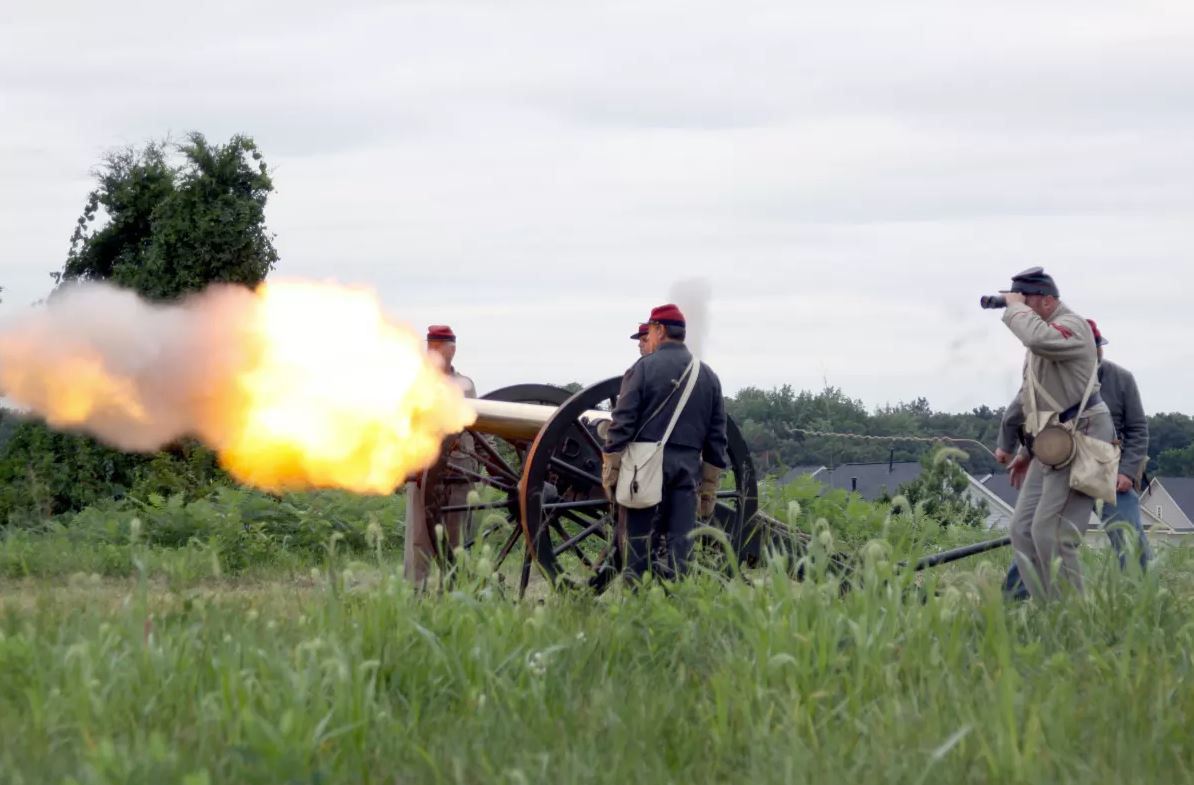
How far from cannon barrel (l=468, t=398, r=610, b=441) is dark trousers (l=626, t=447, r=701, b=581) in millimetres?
801

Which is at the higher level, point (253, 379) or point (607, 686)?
point (253, 379)

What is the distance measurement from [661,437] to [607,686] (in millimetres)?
3384

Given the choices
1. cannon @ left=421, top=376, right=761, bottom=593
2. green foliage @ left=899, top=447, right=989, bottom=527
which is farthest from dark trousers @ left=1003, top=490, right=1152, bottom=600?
cannon @ left=421, top=376, right=761, bottom=593

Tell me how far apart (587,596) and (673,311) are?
88.2 inches

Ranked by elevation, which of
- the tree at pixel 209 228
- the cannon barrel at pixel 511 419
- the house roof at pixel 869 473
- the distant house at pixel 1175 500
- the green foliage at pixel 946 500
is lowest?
the distant house at pixel 1175 500

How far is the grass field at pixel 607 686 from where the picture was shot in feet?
14.1

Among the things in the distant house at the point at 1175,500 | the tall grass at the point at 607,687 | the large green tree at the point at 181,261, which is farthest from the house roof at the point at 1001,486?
the tall grass at the point at 607,687

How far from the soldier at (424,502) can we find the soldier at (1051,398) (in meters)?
3.31

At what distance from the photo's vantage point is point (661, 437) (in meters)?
8.38

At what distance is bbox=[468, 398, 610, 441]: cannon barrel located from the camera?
9.02m

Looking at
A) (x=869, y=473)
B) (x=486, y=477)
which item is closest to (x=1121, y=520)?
(x=486, y=477)

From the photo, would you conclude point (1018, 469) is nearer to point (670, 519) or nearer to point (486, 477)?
point (670, 519)

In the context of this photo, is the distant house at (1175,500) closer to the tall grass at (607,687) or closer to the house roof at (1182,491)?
the house roof at (1182,491)

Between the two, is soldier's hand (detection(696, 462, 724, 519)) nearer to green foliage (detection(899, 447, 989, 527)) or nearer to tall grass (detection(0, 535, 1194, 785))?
green foliage (detection(899, 447, 989, 527))
